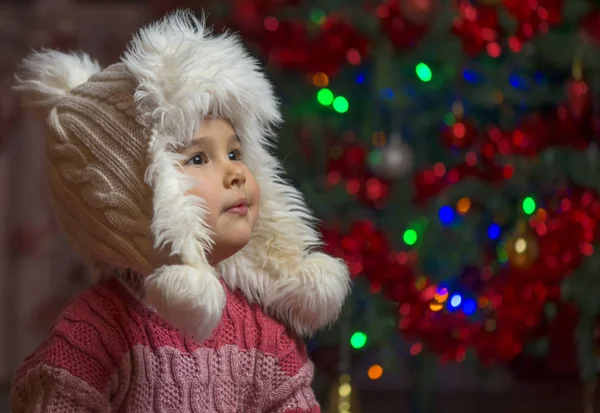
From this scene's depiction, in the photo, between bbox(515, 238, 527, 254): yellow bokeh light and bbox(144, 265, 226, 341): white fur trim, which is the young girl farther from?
bbox(515, 238, 527, 254): yellow bokeh light

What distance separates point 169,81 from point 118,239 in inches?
8.4

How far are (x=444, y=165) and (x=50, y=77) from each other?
4.33 ft

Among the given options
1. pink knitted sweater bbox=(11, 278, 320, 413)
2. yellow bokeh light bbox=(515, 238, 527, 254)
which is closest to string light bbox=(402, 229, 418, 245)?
yellow bokeh light bbox=(515, 238, 527, 254)

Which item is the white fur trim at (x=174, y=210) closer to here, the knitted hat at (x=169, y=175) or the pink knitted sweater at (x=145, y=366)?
the knitted hat at (x=169, y=175)

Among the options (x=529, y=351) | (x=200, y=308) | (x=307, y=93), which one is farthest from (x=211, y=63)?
(x=529, y=351)

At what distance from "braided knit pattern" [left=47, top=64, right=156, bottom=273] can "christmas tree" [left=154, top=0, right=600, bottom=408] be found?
95cm

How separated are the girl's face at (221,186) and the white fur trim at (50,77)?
0.23 m

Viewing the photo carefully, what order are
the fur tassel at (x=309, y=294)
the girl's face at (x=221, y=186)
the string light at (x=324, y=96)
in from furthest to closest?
the string light at (x=324, y=96), the fur tassel at (x=309, y=294), the girl's face at (x=221, y=186)

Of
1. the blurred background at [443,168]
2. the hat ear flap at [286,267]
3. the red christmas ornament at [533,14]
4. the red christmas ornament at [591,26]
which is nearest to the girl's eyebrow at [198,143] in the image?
the hat ear flap at [286,267]

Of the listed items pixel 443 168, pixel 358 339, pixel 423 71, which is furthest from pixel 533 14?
pixel 358 339

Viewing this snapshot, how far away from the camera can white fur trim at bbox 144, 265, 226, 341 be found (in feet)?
3.45

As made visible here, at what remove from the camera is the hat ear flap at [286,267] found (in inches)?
50.4

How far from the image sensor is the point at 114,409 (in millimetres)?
1173

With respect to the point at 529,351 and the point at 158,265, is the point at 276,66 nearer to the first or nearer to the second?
the point at 529,351
